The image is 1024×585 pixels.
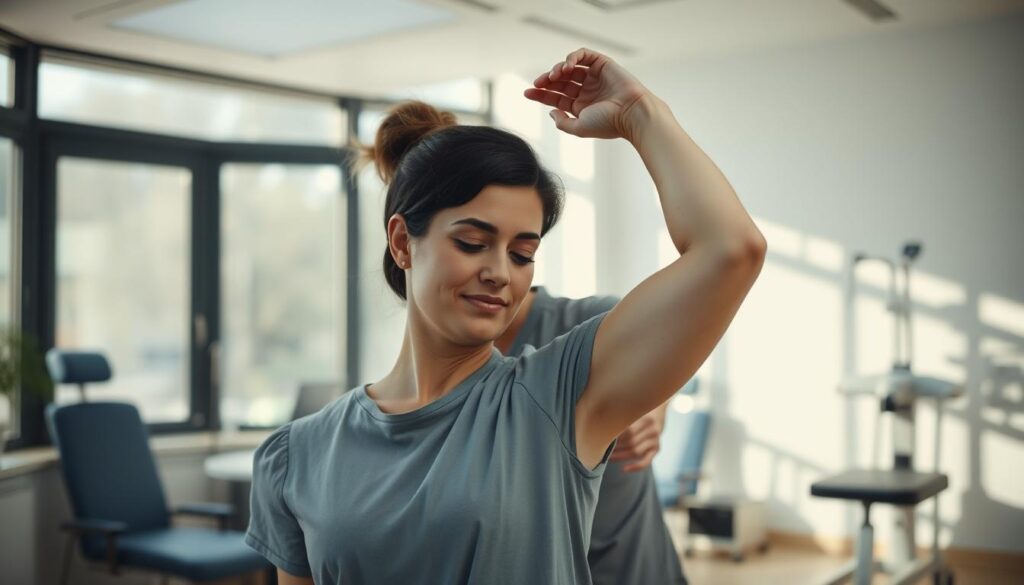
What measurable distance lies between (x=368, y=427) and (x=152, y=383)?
476cm

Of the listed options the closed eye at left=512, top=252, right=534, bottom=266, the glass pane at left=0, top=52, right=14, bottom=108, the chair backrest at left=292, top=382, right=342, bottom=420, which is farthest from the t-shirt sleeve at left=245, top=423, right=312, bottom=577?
the glass pane at left=0, top=52, right=14, bottom=108

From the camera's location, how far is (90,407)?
14.0ft

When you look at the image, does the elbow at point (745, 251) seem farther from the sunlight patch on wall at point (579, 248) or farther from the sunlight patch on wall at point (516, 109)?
the sunlight patch on wall at point (516, 109)

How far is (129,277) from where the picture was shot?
5477mm

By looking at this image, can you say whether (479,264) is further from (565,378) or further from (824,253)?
(824,253)

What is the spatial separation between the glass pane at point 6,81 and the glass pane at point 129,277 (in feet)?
1.22

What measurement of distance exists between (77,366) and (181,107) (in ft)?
6.55

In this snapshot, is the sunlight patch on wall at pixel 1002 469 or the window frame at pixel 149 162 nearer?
the window frame at pixel 149 162

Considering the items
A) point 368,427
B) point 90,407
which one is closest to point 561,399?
point 368,427

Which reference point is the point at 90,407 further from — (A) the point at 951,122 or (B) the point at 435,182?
(A) the point at 951,122

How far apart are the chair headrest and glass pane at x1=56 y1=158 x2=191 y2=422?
1.04m

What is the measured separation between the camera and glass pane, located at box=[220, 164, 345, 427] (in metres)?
5.84

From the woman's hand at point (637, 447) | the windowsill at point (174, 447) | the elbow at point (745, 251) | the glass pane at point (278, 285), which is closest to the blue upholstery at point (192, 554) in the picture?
the windowsill at point (174, 447)

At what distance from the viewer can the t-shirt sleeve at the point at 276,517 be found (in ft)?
3.84
